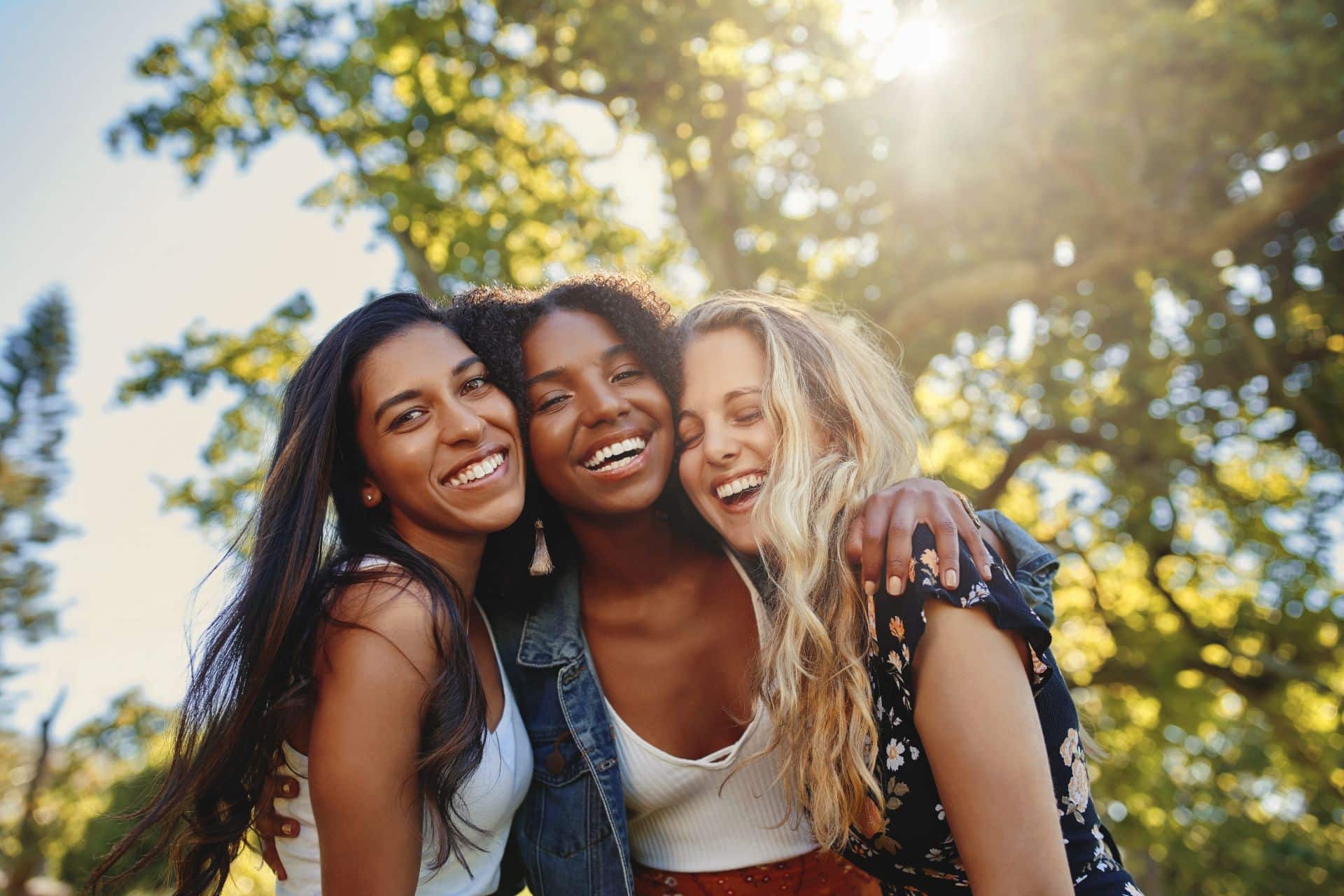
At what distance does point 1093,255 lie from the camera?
26.3 ft

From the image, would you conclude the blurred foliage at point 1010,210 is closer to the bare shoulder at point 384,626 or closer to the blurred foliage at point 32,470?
the bare shoulder at point 384,626

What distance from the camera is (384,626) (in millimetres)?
2391

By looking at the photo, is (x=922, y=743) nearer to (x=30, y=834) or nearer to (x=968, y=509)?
(x=968, y=509)

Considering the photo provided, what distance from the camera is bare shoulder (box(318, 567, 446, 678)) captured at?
2.34m

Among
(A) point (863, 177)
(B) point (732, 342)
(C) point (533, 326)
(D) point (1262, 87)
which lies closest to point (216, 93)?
(A) point (863, 177)

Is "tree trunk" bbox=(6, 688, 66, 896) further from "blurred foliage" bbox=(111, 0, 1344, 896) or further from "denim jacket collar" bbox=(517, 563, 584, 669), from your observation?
"denim jacket collar" bbox=(517, 563, 584, 669)

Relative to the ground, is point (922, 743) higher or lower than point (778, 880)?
higher

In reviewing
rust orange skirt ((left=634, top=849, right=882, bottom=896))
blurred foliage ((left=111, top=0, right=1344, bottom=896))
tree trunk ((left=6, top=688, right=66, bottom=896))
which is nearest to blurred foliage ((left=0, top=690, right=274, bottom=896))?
tree trunk ((left=6, top=688, right=66, bottom=896))

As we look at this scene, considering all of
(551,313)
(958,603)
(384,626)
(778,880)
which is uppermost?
(551,313)

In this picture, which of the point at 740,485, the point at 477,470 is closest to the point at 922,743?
the point at 740,485

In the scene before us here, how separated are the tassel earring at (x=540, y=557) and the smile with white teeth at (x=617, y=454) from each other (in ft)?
1.34

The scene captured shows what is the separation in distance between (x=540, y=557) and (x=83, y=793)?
16.5m

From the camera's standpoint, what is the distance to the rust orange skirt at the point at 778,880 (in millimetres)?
2979

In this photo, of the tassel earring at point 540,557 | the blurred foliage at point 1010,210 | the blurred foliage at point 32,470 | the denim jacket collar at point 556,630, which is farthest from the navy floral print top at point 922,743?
the blurred foliage at point 32,470
